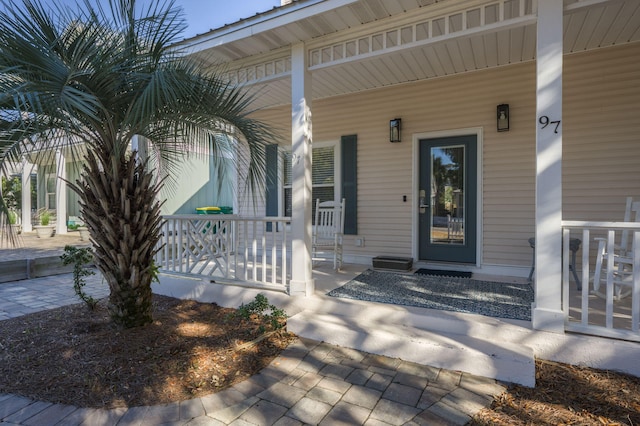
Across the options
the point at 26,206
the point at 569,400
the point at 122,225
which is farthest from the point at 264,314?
the point at 26,206

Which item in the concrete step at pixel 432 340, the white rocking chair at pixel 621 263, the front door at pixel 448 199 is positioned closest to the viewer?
the concrete step at pixel 432 340

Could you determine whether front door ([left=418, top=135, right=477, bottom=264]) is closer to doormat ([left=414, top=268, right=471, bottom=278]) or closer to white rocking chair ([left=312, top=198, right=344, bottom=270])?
doormat ([left=414, top=268, right=471, bottom=278])

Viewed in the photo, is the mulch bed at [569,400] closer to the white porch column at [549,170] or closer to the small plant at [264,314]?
the white porch column at [549,170]

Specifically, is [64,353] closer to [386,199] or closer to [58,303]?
[58,303]

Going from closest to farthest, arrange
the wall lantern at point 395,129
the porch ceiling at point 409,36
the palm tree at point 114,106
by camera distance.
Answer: the palm tree at point 114,106, the porch ceiling at point 409,36, the wall lantern at point 395,129

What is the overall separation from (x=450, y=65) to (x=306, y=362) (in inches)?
150

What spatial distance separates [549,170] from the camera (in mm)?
2512

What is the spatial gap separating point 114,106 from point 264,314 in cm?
214

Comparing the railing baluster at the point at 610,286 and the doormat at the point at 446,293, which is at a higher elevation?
the railing baluster at the point at 610,286

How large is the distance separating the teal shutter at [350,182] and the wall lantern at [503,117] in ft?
6.42

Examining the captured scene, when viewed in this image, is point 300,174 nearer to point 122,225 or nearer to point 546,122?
point 122,225

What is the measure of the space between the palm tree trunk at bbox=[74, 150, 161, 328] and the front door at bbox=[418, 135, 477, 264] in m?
3.48

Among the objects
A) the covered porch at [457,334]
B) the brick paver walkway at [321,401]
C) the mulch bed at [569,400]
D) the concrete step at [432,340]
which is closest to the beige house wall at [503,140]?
the covered porch at [457,334]

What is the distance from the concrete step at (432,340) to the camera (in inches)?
89.2
